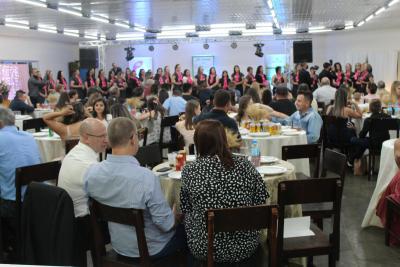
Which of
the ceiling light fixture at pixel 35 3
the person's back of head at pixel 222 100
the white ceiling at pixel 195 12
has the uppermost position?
the white ceiling at pixel 195 12

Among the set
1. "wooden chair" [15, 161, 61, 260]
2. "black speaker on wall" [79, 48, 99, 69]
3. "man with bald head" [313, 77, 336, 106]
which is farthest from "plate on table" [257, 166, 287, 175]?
"black speaker on wall" [79, 48, 99, 69]

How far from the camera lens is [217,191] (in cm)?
249

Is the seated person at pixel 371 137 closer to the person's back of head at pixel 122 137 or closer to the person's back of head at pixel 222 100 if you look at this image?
the person's back of head at pixel 222 100

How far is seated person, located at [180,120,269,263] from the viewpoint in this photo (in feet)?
8.20

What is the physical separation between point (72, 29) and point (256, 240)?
14214 mm

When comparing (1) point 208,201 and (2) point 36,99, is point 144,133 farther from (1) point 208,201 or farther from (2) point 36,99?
(2) point 36,99

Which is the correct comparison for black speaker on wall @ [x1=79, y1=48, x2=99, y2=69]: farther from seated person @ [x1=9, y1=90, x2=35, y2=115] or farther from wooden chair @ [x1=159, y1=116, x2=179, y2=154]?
wooden chair @ [x1=159, y1=116, x2=179, y2=154]

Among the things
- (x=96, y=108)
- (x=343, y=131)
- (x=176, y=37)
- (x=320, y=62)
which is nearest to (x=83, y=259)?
(x=96, y=108)

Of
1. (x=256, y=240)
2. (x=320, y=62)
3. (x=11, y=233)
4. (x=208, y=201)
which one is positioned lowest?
(x=11, y=233)

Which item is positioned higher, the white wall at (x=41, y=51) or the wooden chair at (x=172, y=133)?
the white wall at (x=41, y=51)

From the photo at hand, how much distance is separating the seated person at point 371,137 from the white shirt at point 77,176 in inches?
184

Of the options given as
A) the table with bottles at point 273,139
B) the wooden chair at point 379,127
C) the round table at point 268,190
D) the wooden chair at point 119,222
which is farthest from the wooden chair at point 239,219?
the wooden chair at point 379,127

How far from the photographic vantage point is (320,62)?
66.8ft

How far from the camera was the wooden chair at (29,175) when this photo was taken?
3336 mm
